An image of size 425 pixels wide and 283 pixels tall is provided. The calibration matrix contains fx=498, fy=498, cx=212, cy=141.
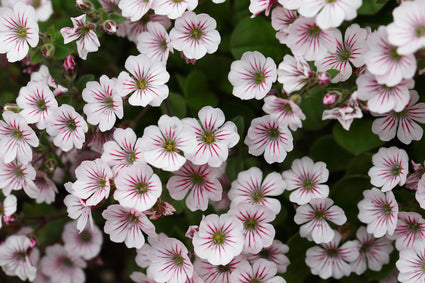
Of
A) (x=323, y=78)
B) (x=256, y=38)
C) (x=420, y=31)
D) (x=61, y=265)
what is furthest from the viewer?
(x=61, y=265)

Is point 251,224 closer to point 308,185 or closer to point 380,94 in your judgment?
point 308,185

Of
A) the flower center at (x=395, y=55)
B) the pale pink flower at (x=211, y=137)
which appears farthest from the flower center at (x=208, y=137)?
the flower center at (x=395, y=55)

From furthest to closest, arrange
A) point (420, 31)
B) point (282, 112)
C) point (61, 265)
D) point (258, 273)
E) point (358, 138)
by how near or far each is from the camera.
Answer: point (61, 265) < point (358, 138) < point (258, 273) < point (282, 112) < point (420, 31)

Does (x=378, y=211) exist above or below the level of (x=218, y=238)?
above

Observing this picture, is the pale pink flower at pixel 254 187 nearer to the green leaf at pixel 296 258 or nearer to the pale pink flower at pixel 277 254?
the pale pink flower at pixel 277 254

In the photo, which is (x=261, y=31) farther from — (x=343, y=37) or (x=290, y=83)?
(x=290, y=83)

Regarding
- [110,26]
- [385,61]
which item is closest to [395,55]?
[385,61]

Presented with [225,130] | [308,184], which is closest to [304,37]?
[225,130]

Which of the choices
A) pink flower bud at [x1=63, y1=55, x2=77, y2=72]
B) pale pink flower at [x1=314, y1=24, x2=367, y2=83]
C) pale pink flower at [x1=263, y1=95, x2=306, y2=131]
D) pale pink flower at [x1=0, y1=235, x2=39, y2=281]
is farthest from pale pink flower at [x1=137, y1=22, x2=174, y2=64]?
pale pink flower at [x1=0, y1=235, x2=39, y2=281]
